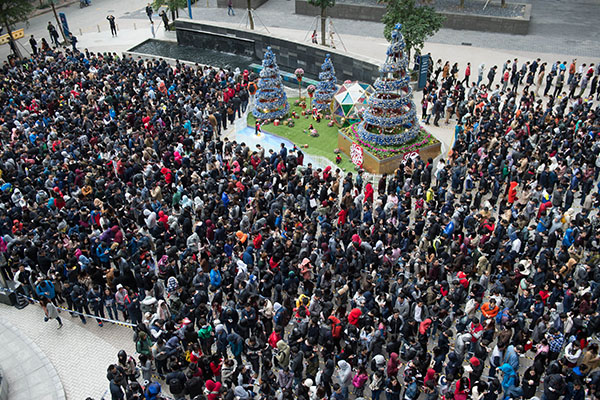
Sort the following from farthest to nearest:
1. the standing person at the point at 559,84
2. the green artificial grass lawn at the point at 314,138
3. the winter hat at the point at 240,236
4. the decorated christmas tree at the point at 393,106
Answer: the standing person at the point at 559,84
the green artificial grass lawn at the point at 314,138
the decorated christmas tree at the point at 393,106
the winter hat at the point at 240,236

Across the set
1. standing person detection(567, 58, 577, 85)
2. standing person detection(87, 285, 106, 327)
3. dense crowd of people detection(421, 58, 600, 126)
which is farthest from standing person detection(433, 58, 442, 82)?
standing person detection(87, 285, 106, 327)

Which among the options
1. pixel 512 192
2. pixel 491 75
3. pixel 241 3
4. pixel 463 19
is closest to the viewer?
pixel 512 192

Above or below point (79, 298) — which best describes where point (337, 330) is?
above

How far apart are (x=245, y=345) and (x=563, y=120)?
49.5ft

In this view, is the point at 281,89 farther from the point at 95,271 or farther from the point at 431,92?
the point at 95,271

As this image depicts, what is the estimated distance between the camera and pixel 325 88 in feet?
78.7

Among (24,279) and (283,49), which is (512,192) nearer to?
(24,279)

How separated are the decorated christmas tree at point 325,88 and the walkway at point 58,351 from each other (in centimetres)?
1422

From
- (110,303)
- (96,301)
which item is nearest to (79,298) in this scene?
(96,301)

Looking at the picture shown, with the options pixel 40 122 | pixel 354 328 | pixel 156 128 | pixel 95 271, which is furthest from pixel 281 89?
pixel 354 328

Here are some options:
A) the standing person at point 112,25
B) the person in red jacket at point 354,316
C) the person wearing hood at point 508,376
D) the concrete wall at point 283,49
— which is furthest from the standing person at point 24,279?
the standing person at point 112,25

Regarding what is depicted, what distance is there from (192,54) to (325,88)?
1252cm

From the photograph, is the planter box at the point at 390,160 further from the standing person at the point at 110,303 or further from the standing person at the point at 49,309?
Result: the standing person at the point at 49,309

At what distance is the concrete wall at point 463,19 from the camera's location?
32.3m
